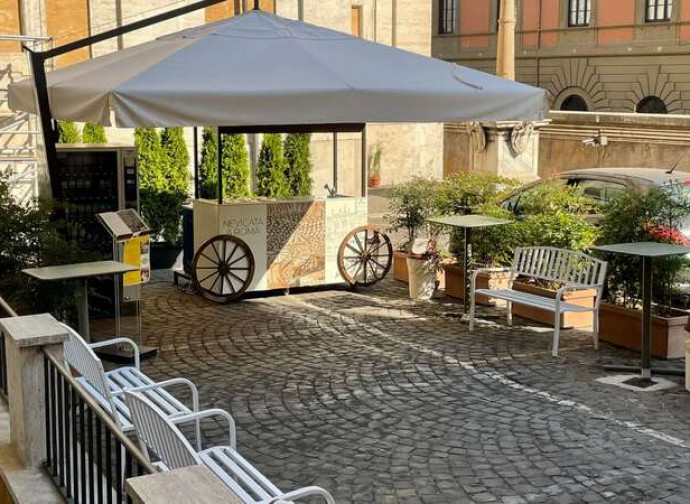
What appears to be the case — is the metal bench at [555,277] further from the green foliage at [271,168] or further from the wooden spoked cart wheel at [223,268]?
the green foliage at [271,168]

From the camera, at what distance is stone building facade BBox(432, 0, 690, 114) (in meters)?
35.6

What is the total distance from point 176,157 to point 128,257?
637cm

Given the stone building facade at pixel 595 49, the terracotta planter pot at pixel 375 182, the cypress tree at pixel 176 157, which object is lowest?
the terracotta planter pot at pixel 375 182

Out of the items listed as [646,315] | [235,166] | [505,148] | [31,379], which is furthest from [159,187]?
[31,379]

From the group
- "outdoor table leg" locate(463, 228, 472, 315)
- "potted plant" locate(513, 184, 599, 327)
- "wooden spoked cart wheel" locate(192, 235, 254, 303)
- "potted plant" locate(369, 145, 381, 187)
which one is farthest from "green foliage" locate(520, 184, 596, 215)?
"potted plant" locate(369, 145, 381, 187)

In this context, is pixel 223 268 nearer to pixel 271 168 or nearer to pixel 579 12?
pixel 271 168

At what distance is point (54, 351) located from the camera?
5715mm

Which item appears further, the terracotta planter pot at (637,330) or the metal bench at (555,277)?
the metal bench at (555,277)

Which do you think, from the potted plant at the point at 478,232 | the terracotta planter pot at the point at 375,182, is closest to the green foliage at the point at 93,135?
the potted plant at the point at 478,232

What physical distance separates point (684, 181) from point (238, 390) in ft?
20.1

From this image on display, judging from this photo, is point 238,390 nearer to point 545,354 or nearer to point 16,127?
point 545,354

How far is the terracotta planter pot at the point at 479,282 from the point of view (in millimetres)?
Answer: 11508

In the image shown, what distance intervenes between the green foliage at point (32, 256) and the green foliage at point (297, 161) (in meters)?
8.92

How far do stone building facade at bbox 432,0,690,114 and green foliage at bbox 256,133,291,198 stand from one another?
21830 mm
